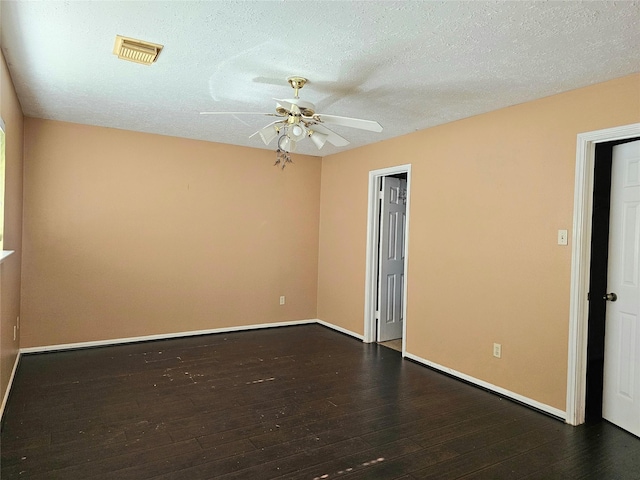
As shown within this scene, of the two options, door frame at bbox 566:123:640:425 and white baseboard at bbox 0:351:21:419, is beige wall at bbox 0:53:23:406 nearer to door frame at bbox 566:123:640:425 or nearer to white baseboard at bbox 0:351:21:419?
white baseboard at bbox 0:351:21:419

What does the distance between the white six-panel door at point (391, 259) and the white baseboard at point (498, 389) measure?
2.70 ft

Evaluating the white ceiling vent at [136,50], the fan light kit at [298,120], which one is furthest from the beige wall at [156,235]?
the fan light kit at [298,120]

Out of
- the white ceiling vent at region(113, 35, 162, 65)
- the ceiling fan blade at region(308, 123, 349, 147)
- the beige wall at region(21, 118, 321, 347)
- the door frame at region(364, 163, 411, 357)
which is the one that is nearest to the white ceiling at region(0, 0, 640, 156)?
the white ceiling vent at region(113, 35, 162, 65)

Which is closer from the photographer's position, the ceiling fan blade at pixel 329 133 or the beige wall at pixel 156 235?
the ceiling fan blade at pixel 329 133

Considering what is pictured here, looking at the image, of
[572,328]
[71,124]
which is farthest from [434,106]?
[71,124]

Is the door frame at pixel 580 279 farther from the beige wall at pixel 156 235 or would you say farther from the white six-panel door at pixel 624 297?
the beige wall at pixel 156 235

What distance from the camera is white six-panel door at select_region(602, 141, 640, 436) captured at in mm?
2883

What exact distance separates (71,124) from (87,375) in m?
2.51

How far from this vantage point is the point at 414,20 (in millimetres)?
2129

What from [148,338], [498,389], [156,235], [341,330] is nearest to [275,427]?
[498,389]

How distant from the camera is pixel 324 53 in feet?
8.29

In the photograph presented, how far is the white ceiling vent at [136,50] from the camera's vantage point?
2428 mm

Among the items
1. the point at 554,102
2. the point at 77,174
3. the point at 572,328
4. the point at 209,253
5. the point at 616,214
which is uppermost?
the point at 554,102

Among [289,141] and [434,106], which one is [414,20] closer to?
[289,141]
